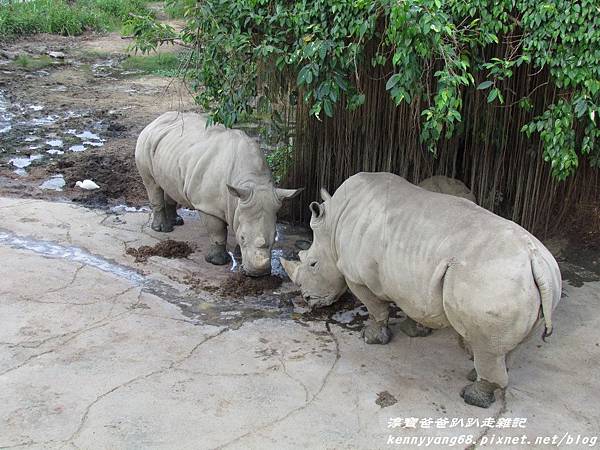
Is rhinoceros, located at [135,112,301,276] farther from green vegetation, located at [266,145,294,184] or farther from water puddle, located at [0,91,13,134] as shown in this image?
water puddle, located at [0,91,13,134]

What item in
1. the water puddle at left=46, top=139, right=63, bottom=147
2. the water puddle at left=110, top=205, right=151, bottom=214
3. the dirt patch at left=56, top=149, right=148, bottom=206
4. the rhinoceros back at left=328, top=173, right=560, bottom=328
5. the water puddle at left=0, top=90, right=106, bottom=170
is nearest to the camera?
the rhinoceros back at left=328, top=173, right=560, bottom=328

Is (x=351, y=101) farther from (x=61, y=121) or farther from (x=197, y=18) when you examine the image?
(x=61, y=121)

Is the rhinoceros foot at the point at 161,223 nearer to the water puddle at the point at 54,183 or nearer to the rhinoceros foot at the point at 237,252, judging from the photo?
the rhinoceros foot at the point at 237,252

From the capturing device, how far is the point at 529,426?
4.58 metres

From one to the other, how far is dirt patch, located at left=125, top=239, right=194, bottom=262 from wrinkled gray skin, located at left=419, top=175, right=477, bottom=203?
2.49 m

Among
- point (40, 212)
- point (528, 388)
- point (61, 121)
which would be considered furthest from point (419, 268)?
point (61, 121)

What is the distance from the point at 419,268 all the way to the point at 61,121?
877 cm

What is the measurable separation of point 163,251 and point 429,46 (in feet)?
11.7

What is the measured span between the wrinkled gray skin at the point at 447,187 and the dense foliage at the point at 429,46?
1.90 feet

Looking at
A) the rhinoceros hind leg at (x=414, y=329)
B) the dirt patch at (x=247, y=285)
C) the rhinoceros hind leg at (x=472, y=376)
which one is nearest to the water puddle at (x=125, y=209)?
the dirt patch at (x=247, y=285)

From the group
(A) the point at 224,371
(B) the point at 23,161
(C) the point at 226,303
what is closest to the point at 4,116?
(B) the point at 23,161

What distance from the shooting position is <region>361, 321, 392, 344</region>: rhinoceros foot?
18.4ft

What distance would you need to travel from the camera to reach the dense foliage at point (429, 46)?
4.93 metres

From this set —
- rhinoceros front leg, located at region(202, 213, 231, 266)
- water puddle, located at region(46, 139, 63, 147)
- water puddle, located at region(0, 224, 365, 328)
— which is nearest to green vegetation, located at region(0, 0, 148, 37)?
water puddle, located at region(46, 139, 63, 147)
